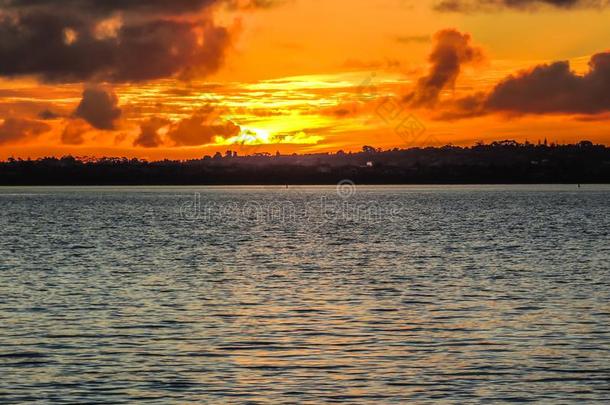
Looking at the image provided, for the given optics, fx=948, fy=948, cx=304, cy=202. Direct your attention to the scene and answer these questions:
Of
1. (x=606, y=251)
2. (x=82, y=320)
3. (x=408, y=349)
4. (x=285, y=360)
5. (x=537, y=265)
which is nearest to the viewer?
(x=285, y=360)

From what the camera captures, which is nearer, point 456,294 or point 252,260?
point 456,294

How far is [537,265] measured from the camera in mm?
67375

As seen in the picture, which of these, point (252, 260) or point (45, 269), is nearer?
point (45, 269)

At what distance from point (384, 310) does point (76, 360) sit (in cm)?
1599

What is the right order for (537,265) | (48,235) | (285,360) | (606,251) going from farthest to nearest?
(48,235)
(606,251)
(537,265)
(285,360)

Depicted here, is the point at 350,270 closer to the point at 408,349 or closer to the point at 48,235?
the point at 408,349

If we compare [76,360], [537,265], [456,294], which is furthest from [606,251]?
[76,360]

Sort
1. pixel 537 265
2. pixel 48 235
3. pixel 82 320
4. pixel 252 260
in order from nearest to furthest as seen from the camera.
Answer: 1. pixel 82 320
2. pixel 537 265
3. pixel 252 260
4. pixel 48 235

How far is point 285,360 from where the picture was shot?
99.5 ft

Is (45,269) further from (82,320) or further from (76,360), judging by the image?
(76,360)

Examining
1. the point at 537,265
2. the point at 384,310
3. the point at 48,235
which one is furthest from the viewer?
the point at 48,235

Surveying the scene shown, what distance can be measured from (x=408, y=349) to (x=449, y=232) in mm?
83277

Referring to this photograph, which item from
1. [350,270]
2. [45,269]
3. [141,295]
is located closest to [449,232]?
[350,270]

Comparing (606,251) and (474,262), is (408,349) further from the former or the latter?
(606,251)
